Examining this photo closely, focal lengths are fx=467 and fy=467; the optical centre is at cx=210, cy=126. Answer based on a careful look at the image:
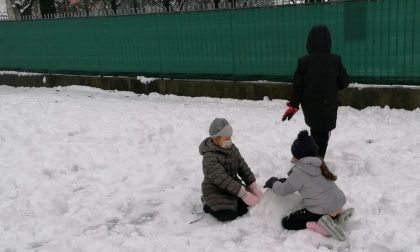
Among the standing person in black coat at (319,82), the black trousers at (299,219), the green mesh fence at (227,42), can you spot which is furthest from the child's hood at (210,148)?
the green mesh fence at (227,42)

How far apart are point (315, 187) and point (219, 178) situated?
3.16 feet

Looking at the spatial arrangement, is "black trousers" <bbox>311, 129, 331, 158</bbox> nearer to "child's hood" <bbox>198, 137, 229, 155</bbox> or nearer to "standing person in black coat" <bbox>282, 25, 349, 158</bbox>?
"standing person in black coat" <bbox>282, 25, 349, 158</bbox>

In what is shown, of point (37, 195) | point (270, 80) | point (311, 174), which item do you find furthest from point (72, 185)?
point (270, 80)

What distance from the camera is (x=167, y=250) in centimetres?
417

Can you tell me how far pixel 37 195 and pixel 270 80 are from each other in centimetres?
551

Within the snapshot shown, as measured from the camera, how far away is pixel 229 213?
4.67m

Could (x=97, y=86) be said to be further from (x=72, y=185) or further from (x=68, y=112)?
(x=72, y=185)

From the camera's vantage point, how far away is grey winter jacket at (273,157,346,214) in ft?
13.7

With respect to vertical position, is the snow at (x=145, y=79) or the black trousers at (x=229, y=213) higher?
the snow at (x=145, y=79)

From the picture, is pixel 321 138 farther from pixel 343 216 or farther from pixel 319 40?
pixel 343 216

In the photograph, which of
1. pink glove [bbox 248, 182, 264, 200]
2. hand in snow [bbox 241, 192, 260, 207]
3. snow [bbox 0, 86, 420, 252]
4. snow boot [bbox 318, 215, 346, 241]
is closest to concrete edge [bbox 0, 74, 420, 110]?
snow [bbox 0, 86, 420, 252]

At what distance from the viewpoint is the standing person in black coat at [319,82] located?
5105 millimetres

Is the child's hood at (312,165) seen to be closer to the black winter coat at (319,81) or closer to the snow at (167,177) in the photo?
the snow at (167,177)

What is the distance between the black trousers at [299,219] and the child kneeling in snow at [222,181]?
464 mm
